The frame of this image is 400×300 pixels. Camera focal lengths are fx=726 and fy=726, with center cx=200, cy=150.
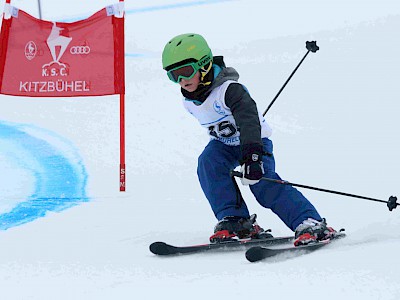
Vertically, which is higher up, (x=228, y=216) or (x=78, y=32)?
(x=78, y=32)

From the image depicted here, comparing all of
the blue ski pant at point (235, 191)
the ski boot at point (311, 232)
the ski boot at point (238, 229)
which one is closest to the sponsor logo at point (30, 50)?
the blue ski pant at point (235, 191)

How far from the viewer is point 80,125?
7.09 metres

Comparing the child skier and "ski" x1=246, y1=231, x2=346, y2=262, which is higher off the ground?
the child skier

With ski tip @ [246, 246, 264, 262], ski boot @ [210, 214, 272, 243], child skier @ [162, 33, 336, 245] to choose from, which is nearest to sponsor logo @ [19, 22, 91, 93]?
child skier @ [162, 33, 336, 245]

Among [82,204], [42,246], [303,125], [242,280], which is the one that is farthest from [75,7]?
[242,280]

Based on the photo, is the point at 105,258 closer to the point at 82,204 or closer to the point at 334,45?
the point at 82,204

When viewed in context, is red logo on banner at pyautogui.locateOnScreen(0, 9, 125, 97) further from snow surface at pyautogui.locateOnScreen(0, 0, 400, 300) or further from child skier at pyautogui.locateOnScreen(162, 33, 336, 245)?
child skier at pyautogui.locateOnScreen(162, 33, 336, 245)

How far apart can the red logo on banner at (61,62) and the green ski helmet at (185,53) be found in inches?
77.1

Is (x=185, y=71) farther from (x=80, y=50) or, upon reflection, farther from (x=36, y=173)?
(x=36, y=173)

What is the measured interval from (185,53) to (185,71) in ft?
0.29

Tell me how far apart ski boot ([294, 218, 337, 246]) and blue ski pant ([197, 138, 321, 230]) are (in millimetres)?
44

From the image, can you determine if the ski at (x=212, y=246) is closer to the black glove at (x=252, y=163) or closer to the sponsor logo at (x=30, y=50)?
the black glove at (x=252, y=163)

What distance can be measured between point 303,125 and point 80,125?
7.07 feet

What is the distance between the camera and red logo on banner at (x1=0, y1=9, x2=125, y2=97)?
17.3 feet
